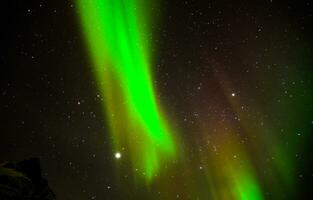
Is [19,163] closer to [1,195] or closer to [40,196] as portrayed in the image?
[40,196]

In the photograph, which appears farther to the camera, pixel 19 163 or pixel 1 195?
pixel 19 163

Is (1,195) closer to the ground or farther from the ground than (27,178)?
closer to the ground

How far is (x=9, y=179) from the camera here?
1345cm

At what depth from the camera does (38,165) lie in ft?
51.4

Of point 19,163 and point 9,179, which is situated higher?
point 19,163

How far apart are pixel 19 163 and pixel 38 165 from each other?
795mm

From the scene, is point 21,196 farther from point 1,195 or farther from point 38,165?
point 38,165

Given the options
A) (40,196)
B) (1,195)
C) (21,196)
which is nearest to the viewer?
(1,195)

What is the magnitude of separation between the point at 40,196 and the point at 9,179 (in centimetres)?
199

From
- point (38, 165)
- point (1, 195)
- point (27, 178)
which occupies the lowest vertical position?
point (1, 195)

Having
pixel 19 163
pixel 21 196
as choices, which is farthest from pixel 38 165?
pixel 21 196

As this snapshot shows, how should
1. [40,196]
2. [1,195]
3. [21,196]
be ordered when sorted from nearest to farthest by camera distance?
[1,195] → [21,196] → [40,196]

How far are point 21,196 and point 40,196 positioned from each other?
4.74 ft

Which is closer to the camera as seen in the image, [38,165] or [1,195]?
[1,195]
